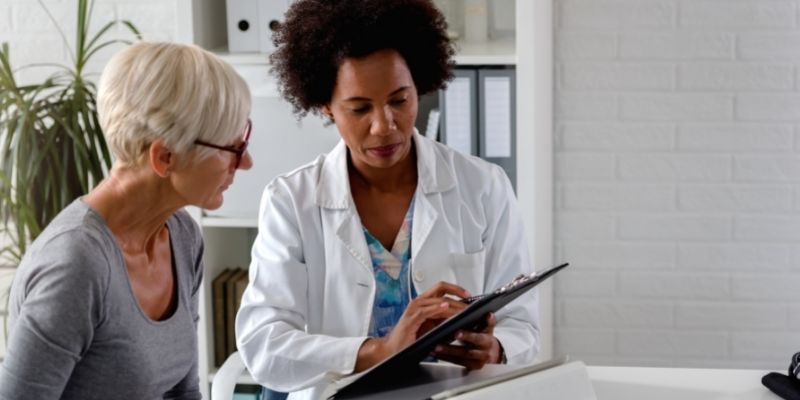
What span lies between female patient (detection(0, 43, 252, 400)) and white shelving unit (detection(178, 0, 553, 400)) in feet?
3.69

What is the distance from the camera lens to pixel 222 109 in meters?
1.58

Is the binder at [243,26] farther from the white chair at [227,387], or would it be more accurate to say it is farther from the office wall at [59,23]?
the white chair at [227,387]

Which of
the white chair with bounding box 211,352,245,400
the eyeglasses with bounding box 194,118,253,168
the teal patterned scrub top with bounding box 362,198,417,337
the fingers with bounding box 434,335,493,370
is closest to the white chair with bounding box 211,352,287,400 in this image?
the white chair with bounding box 211,352,245,400

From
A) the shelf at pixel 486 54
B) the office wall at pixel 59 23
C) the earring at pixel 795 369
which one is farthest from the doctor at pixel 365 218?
the office wall at pixel 59 23

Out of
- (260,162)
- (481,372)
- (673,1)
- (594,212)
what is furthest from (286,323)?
(673,1)

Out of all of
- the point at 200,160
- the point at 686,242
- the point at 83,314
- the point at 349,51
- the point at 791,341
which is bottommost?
the point at 791,341

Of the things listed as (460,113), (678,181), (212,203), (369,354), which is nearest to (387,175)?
(369,354)

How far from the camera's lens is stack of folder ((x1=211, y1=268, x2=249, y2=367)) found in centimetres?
294

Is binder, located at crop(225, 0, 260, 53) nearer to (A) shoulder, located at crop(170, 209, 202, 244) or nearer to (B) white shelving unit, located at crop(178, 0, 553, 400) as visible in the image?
(B) white shelving unit, located at crop(178, 0, 553, 400)

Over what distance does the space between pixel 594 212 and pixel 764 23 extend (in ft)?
2.14

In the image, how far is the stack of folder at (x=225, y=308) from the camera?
9.66 ft

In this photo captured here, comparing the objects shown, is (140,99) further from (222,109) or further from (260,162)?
(260,162)

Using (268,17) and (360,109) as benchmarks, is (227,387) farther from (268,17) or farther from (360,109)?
(268,17)

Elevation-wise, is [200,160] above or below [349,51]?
below
